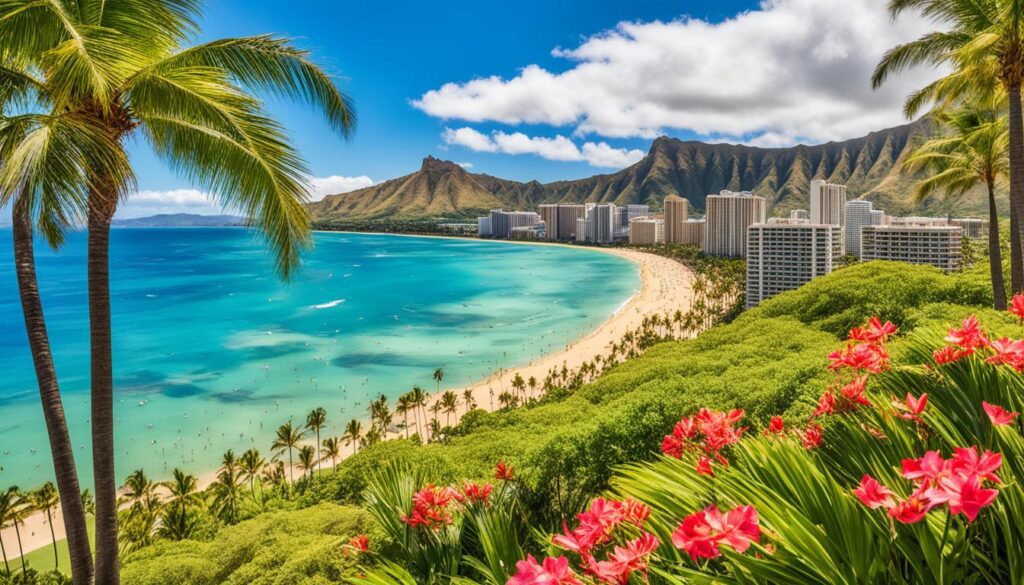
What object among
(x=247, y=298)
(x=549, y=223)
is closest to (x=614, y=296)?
(x=247, y=298)

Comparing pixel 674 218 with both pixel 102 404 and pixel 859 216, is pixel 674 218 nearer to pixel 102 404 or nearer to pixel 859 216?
pixel 859 216

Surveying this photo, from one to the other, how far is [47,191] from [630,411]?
6.36 m

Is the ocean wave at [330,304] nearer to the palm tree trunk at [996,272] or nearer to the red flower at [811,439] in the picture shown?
the palm tree trunk at [996,272]

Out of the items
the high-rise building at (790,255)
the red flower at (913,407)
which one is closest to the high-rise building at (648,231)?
the high-rise building at (790,255)

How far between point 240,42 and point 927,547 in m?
5.49

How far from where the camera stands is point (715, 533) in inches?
56.4

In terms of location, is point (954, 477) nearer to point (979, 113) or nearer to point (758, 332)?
point (758, 332)

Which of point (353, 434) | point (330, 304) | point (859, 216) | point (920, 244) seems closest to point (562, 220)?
point (859, 216)

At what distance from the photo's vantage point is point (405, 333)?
175ft

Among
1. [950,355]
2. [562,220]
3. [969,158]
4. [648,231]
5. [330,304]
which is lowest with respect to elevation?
[330,304]

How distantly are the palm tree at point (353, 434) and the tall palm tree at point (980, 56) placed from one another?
76.1ft

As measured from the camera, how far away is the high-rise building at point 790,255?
52.7 m

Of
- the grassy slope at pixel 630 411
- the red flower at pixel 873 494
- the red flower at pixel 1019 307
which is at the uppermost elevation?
the red flower at pixel 1019 307

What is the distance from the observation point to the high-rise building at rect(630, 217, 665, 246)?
487ft
